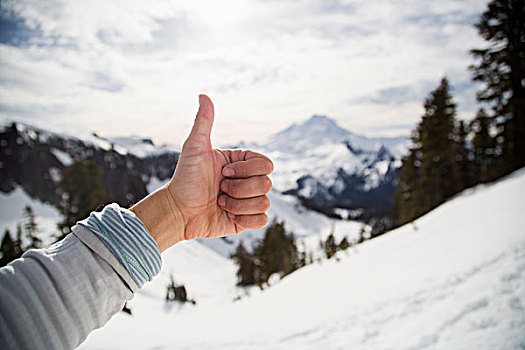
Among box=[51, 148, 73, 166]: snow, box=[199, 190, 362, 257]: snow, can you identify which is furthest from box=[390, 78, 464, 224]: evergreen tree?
box=[199, 190, 362, 257]: snow

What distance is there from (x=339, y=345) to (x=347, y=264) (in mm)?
4780

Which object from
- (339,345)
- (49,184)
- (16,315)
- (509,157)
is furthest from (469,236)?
(49,184)

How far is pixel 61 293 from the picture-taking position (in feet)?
3.89

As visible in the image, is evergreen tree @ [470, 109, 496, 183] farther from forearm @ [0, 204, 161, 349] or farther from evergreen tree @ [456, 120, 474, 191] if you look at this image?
forearm @ [0, 204, 161, 349]

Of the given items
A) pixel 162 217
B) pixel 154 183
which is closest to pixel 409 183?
pixel 162 217

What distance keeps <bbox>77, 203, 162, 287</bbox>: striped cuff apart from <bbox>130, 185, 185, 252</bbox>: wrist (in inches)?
9.9

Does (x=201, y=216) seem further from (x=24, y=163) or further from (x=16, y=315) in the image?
(x=24, y=163)

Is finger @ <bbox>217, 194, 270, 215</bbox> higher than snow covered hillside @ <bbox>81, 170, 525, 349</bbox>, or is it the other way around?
finger @ <bbox>217, 194, 270, 215</bbox>

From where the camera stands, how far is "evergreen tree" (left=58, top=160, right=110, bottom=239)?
62.7ft

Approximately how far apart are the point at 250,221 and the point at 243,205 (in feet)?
0.54

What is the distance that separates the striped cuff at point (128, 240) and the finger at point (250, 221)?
2.82 ft

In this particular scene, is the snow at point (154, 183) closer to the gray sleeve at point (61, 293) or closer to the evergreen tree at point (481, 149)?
the evergreen tree at point (481, 149)

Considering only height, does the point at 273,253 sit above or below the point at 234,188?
below

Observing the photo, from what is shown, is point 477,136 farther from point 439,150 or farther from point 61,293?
point 61,293
